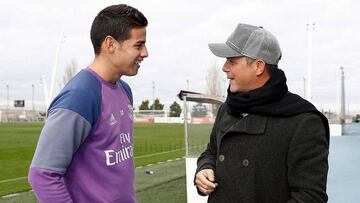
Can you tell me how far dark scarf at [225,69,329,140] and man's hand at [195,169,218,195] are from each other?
13.0 inches

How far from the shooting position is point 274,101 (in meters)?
2.21

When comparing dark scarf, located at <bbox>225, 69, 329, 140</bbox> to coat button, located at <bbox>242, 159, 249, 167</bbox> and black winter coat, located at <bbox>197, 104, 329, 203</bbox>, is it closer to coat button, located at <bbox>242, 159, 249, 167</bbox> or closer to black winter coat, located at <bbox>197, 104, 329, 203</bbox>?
black winter coat, located at <bbox>197, 104, 329, 203</bbox>

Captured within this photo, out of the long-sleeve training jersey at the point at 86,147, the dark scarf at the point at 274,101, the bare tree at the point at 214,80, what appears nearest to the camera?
the long-sleeve training jersey at the point at 86,147

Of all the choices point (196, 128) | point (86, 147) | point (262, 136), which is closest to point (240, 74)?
point (262, 136)

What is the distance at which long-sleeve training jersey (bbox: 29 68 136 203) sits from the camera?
79.9 inches

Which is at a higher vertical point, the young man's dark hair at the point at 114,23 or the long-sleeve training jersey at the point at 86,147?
the young man's dark hair at the point at 114,23

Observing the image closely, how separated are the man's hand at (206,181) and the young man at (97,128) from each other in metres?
0.31

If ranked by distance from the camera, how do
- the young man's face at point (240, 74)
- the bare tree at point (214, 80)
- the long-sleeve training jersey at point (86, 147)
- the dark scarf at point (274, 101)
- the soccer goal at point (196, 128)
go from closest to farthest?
the long-sleeve training jersey at point (86, 147), the dark scarf at point (274, 101), the young man's face at point (240, 74), the soccer goal at point (196, 128), the bare tree at point (214, 80)

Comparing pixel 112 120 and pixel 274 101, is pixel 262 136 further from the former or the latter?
pixel 112 120

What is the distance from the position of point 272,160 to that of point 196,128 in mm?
4309

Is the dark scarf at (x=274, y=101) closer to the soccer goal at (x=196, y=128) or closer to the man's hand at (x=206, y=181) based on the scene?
the man's hand at (x=206, y=181)

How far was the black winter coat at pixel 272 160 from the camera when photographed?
2.05 m

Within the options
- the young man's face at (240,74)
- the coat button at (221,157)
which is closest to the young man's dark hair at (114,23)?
the young man's face at (240,74)

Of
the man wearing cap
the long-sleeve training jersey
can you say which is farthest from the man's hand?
the long-sleeve training jersey
